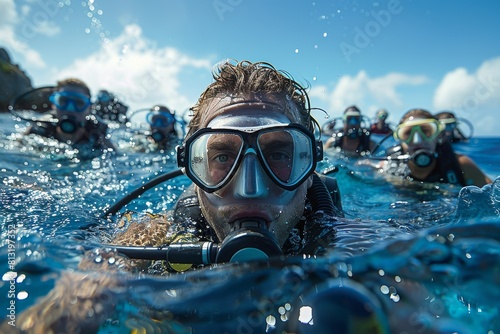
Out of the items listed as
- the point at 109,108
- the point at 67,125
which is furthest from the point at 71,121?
the point at 109,108

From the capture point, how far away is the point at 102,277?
134 cm

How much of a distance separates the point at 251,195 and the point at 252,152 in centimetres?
29

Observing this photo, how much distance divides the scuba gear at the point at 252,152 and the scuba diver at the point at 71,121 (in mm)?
6423

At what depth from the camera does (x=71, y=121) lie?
7.63 meters

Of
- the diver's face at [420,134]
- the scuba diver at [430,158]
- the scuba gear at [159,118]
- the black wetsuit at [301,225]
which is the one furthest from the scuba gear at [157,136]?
the black wetsuit at [301,225]

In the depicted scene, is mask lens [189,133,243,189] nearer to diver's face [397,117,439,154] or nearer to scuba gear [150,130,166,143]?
diver's face [397,117,439,154]

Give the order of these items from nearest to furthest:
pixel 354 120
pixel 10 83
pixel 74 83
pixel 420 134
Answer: pixel 420 134, pixel 74 83, pixel 354 120, pixel 10 83

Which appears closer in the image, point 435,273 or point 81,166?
point 435,273

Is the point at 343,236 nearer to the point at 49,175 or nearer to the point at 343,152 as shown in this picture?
the point at 49,175

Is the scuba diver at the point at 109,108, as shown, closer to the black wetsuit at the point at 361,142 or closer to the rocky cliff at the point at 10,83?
the rocky cliff at the point at 10,83

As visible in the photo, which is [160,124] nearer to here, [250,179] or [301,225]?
[301,225]

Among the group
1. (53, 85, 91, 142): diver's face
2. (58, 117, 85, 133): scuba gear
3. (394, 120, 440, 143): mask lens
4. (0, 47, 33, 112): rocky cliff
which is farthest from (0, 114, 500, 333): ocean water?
(0, 47, 33, 112): rocky cliff

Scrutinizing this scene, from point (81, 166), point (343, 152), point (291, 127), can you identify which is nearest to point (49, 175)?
point (81, 166)

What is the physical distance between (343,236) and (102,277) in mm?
1390
